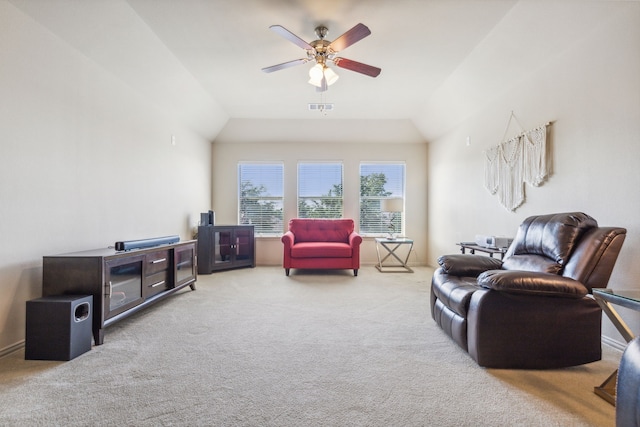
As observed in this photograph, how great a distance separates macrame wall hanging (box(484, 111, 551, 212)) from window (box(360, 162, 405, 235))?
217 cm

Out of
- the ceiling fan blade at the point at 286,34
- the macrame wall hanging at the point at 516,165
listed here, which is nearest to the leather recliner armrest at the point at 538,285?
the macrame wall hanging at the point at 516,165

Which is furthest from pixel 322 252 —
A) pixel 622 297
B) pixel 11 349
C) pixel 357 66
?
pixel 622 297

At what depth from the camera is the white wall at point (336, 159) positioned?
5906 millimetres

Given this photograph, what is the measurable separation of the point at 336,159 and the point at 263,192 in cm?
164

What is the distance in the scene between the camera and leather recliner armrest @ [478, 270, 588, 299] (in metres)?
1.73

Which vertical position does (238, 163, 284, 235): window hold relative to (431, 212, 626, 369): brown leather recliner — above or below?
above

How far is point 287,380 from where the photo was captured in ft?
5.53

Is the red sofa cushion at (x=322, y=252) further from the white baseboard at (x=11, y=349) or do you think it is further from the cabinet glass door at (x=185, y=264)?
the white baseboard at (x=11, y=349)

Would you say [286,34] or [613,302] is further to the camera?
[286,34]

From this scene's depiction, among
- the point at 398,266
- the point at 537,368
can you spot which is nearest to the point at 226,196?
the point at 398,266

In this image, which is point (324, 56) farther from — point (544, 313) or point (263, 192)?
point (263, 192)

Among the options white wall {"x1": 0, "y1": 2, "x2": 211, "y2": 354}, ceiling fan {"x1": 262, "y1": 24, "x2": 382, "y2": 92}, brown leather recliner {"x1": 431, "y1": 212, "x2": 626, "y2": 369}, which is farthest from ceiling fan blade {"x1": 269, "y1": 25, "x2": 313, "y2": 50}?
brown leather recliner {"x1": 431, "y1": 212, "x2": 626, "y2": 369}

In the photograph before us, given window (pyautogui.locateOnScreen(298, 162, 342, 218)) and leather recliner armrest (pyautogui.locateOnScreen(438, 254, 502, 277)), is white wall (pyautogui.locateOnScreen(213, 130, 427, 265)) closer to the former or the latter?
window (pyautogui.locateOnScreen(298, 162, 342, 218))

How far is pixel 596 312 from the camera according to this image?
5.81ft
